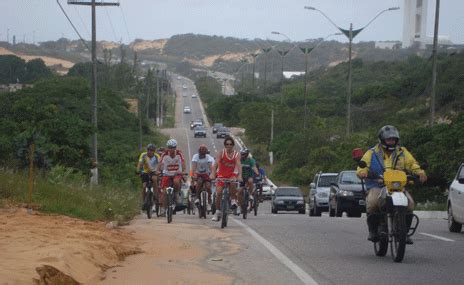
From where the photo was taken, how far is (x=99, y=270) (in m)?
11.6

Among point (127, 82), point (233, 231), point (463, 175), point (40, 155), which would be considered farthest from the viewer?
point (127, 82)

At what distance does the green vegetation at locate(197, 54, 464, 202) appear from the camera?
134 ft

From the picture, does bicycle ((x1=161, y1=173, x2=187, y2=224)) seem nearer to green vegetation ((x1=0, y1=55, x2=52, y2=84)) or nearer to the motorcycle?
the motorcycle

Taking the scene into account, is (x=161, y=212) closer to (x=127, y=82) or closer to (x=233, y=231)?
(x=233, y=231)

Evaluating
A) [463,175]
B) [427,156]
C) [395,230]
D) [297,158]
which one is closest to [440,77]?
[297,158]

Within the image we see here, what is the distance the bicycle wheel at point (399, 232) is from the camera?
41.6 feet

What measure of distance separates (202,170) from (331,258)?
26.7ft

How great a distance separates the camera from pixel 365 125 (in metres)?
79.8

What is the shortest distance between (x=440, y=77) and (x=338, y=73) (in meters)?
65.5

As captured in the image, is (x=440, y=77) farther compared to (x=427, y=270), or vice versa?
(x=440, y=77)

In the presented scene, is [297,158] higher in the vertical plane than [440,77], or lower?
lower

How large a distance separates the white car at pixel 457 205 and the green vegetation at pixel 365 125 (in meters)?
18.0

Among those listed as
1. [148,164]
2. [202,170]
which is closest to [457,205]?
[202,170]

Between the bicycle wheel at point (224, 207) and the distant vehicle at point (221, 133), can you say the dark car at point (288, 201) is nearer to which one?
the bicycle wheel at point (224, 207)
